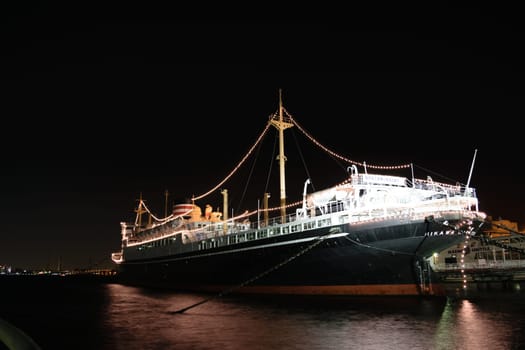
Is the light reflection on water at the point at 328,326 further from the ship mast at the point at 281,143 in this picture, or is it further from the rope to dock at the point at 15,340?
the ship mast at the point at 281,143

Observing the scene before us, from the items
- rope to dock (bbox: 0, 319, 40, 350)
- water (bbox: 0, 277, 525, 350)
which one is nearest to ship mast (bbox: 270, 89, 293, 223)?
water (bbox: 0, 277, 525, 350)

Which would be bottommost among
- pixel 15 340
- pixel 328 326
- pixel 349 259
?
pixel 328 326

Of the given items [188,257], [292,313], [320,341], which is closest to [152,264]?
[188,257]

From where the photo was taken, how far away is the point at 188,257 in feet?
144

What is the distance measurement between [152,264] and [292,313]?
37052mm

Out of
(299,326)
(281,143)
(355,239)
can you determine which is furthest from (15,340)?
(281,143)

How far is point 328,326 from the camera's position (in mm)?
18016

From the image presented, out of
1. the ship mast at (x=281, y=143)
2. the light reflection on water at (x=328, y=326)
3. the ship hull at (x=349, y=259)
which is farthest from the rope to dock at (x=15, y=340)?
the ship mast at (x=281, y=143)

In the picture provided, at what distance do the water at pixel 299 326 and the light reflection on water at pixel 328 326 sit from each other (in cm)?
3

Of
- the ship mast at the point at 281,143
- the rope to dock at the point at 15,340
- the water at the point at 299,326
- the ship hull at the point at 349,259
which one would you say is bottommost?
the water at the point at 299,326

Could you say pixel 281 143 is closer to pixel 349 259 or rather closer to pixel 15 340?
pixel 349 259

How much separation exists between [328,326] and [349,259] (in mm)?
10564

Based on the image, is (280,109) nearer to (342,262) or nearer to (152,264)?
(342,262)

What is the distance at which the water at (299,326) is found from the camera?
14758 millimetres
